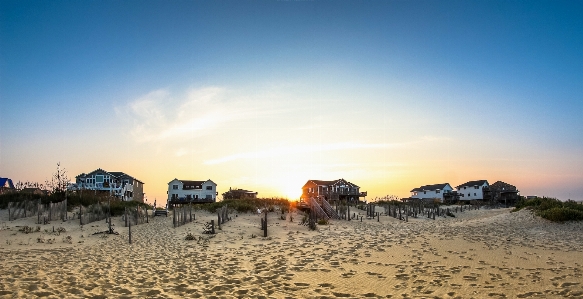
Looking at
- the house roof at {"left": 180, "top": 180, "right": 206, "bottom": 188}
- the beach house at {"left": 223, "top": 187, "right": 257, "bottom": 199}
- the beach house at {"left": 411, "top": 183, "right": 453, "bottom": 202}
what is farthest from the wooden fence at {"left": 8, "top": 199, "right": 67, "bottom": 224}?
the beach house at {"left": 411, "top": 183, "right": 453, "bottom": 202}

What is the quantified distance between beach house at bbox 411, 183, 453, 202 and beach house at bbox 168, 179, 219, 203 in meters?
54.4

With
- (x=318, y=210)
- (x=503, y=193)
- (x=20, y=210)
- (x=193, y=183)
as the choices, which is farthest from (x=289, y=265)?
(x=503, y=193)

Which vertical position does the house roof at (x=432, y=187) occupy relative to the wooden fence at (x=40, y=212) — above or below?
below

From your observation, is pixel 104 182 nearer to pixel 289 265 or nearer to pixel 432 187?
pixel 289 265

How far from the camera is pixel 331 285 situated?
958cm

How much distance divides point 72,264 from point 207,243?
6357 mm

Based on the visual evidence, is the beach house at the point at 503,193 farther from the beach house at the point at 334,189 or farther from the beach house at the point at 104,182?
the beach house at the point at 104,182

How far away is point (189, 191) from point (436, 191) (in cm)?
5839

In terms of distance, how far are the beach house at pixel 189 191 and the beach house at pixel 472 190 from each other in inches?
2334

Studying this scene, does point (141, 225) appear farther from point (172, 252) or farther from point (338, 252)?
point (338, 252)

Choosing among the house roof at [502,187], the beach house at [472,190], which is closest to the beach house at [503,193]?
the house roof at [502,187]

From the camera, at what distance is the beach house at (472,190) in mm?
82500

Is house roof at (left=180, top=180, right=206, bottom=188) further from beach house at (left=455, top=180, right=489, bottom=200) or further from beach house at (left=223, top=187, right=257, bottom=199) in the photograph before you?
beach house at (left=455, top=180, right=489, bottom=200)

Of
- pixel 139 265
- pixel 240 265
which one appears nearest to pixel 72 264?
pixel 139 265
